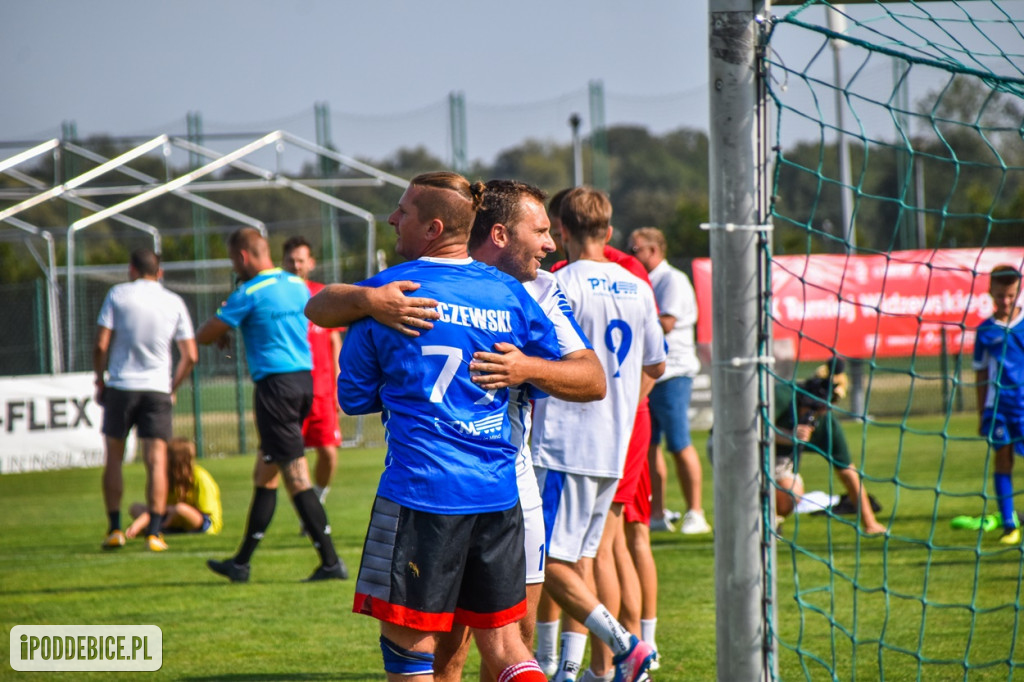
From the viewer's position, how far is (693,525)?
28.4 ft

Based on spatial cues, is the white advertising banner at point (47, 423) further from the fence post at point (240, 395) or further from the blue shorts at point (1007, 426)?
the blue shorts at point (1007, 426)

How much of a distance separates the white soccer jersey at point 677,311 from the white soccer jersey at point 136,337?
3983 mm

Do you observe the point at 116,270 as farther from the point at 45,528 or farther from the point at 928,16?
the point at 928,16

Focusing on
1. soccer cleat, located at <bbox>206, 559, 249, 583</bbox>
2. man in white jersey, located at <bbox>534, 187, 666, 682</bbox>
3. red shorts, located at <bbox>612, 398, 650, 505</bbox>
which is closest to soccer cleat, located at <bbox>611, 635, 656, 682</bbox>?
man in white jersey, located at <bbox>534, 187, 666, 682</bbox>

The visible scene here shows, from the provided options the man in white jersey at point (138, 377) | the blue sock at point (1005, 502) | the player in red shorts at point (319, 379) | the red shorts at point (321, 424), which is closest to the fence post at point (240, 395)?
the man in white jersey at point (138, 377)

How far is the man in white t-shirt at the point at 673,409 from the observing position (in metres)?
8.31

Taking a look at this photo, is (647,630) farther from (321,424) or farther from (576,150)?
(576,150)

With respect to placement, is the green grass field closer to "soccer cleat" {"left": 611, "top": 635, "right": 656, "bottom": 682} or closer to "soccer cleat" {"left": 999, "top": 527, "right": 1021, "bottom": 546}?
"soccer cleat" {"left": 999, "top": 527, "right": 1021, "bottom": 546}

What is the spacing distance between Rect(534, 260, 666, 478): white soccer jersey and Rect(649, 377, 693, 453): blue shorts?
154 inches

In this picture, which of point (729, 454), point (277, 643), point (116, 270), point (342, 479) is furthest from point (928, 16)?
point (116, 270)

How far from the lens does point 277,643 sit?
5.56m

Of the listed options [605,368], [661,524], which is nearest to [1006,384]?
[661,524]

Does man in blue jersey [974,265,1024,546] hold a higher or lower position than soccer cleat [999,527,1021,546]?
higher

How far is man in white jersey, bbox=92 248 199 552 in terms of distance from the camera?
8.53 m
